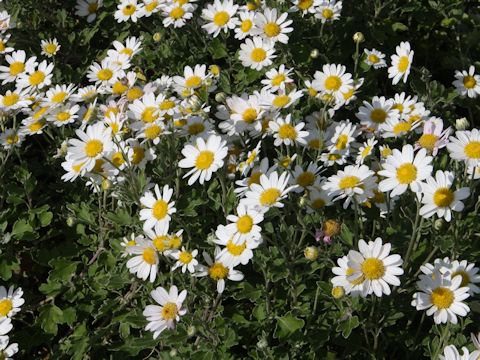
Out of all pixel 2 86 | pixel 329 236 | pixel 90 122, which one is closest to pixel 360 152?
pixel 329 236

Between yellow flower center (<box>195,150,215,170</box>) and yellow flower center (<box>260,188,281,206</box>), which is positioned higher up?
yellow flower center (<box>260,188,281,206</box>)

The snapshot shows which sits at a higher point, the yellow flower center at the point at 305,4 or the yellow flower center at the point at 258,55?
the yellow flower center at the point at 305,4

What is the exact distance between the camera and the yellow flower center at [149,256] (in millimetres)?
2887

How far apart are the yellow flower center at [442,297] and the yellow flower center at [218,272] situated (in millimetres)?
940

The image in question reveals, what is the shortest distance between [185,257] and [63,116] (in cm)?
145

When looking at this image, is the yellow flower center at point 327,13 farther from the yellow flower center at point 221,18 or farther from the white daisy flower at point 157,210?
the white daisy flower at point 157,210

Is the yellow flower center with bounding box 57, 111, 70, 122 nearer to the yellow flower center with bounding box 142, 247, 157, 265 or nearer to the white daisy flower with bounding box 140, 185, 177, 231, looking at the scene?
the white daisy flower with bounding box 140, 185, 177, 231

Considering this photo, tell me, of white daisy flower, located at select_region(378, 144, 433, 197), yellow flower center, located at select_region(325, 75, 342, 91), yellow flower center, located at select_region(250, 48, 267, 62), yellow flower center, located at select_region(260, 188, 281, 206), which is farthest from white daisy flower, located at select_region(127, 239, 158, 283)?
yellow flower center, located at select_region(250, 48, 267, 62)

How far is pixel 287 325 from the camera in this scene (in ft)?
9.66

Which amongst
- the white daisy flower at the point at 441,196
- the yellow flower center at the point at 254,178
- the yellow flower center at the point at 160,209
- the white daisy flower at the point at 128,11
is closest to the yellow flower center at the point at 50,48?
the white daisy flower at the point at 128,11

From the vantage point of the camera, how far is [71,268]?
349cm

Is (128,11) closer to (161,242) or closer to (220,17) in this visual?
(220,17)

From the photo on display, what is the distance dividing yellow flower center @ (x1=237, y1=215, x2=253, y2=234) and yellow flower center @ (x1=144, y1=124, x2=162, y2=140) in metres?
0.74

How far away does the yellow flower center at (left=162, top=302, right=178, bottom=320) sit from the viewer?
9.00ft
